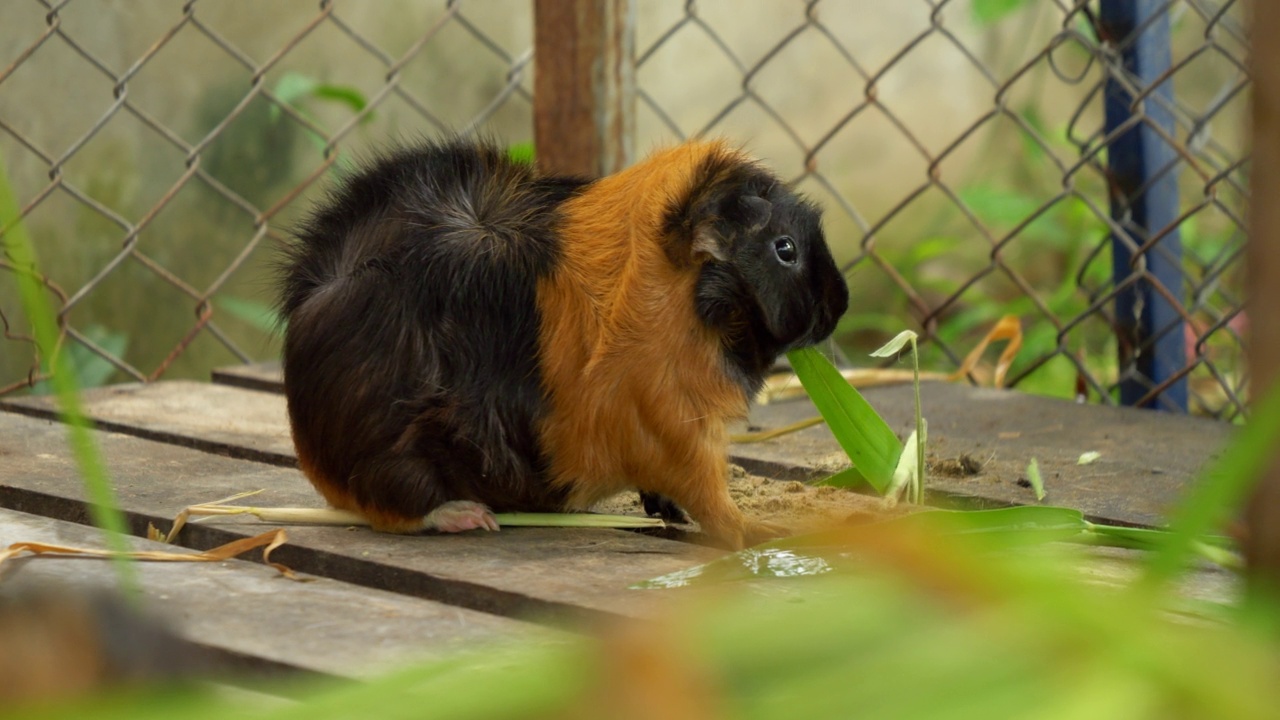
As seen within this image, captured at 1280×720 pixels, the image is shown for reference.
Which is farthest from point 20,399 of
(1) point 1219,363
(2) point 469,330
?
(1) point 1219,363

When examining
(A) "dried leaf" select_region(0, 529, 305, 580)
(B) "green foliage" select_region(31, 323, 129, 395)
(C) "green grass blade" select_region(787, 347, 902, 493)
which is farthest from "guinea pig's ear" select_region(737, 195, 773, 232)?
(B) "green foliage" select_region(31, 323, 129, 395)

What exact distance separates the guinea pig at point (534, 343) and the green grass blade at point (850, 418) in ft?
0.32

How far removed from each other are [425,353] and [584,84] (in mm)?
1654

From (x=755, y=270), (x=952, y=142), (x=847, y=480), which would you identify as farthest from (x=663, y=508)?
(x=952, y=142)

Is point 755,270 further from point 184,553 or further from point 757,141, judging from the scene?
point 757,141

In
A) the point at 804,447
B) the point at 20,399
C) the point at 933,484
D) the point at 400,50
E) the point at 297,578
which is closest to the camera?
the point at 297,578

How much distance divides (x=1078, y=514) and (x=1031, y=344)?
3.37m

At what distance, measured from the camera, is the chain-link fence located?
365 centimetres

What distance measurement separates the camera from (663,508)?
2.43 meters

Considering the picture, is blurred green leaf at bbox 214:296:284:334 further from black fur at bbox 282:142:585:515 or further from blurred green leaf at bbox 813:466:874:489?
blurred green leaf at bbox 813:466:874:489

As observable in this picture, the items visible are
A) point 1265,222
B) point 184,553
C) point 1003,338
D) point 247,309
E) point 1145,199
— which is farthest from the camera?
point 247,309

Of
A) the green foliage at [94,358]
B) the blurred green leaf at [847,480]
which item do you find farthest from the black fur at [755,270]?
the green foliage at [94,358]

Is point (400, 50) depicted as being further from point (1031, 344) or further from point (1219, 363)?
point (1219, 363)

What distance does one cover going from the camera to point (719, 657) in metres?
0.63
